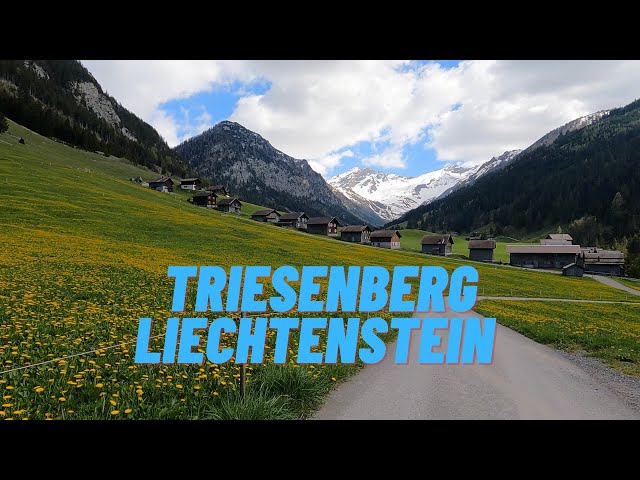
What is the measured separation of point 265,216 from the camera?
494ft

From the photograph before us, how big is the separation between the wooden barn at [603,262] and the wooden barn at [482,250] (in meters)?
25.7

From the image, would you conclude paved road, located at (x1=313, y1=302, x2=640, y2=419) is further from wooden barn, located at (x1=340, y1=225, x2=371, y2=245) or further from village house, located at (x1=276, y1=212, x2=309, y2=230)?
village house, located at (x1=276, y1=212, x2=309, y2=230)

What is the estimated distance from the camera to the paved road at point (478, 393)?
29.7ft

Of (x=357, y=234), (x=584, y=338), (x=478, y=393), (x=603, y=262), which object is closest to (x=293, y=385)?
(x=478, y=393)

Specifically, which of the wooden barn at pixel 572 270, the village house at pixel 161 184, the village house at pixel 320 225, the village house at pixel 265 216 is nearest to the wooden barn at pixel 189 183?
the village house at pixel 161 184

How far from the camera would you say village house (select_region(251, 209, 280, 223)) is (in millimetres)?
149375

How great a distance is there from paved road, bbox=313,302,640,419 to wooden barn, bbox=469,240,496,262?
129060mm

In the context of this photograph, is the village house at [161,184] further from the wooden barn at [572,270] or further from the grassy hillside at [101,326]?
the wooden barn at [572,270]
